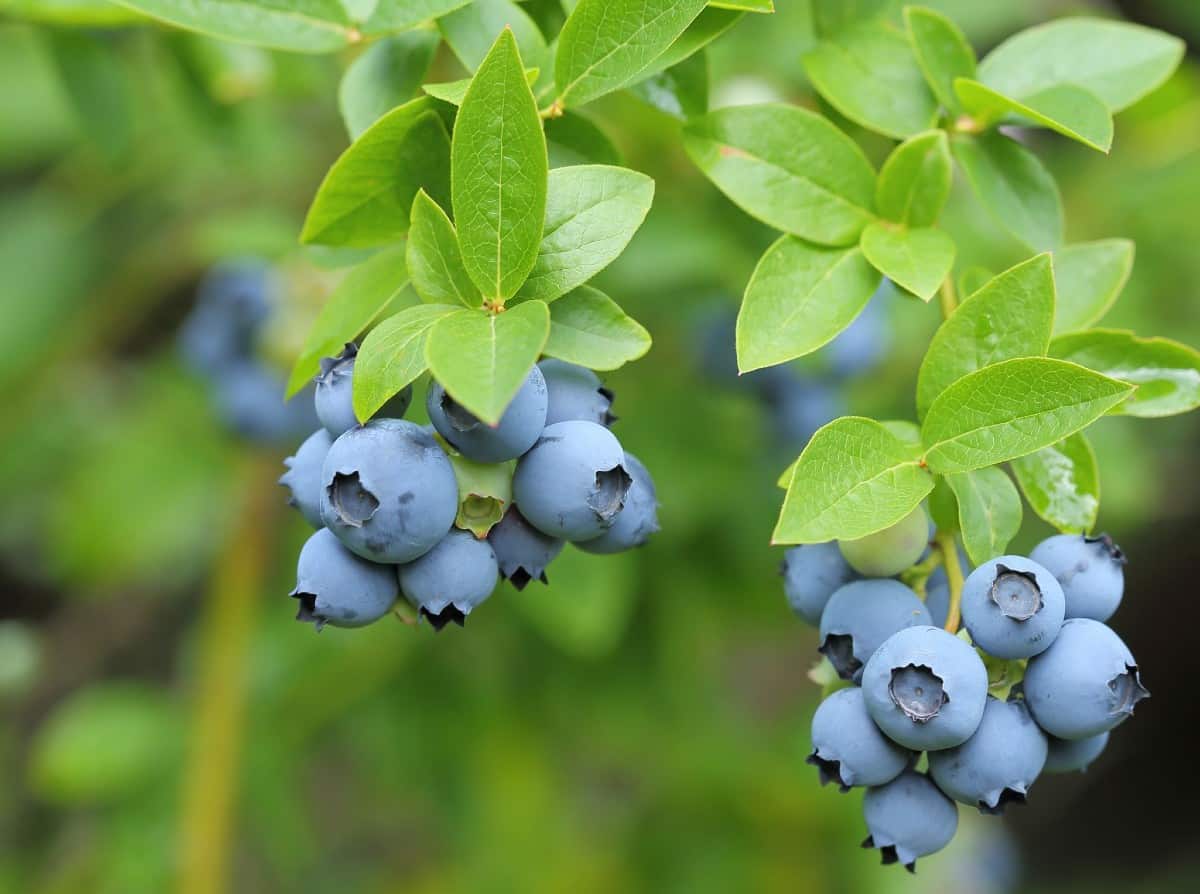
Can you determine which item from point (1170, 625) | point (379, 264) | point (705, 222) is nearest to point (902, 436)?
point (379, 264)

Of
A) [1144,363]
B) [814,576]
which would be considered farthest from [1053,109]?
[814,576]

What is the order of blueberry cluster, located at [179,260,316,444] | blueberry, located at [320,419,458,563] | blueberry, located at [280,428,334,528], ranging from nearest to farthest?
blueberry, located at [320,419,458,563] → blueberry, located at [280,428,334,528] → blueberry cluster, located at [179,260,316,444]

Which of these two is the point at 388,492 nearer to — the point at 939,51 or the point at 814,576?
the point at 814,576

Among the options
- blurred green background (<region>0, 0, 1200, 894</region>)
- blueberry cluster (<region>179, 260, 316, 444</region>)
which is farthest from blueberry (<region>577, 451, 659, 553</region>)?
blueberry cluster (<region>179, 260, 316, 444</region>)

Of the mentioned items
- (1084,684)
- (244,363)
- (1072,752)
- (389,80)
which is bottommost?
(244,363)

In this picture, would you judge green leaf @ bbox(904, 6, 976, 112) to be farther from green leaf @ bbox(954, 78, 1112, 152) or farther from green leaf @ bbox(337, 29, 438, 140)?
green leaf @ bbox(337, 29, 438, 140)

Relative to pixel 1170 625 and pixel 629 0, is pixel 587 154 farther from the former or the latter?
→ pixel 1170 625
